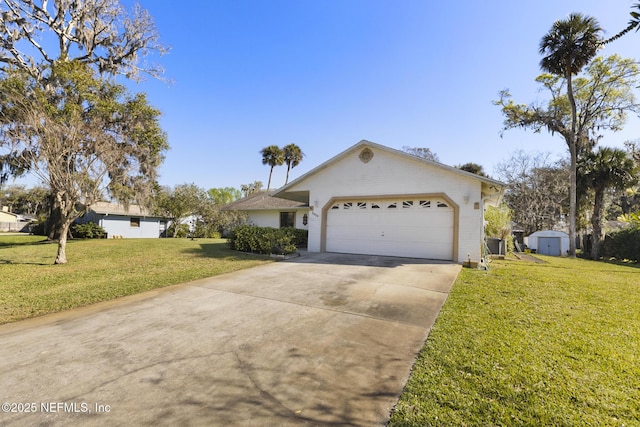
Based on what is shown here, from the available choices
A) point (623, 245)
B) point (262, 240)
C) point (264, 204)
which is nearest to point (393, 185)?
point (262, 240)

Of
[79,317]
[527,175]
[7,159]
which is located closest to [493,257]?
[79,317]


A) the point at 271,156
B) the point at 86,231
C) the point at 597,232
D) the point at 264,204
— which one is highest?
the point at 271,156

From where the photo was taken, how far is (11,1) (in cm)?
1603

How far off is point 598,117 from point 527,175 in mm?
9949

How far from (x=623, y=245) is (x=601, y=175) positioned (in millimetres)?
4798

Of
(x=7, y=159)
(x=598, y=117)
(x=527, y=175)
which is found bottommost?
(x=7, y=159)

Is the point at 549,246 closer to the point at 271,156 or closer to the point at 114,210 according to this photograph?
the point at 271,156

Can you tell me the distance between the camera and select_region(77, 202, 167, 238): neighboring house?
26797mm

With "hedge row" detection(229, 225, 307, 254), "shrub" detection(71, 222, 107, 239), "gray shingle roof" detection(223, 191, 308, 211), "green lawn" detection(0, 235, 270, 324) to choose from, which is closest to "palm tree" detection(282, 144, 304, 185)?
"gray shingle roof" detection(223, 191, 308, 211)

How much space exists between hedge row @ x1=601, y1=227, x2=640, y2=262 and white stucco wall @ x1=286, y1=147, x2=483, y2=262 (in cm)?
1410

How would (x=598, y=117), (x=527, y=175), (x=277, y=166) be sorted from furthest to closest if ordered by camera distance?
(x=277, y=166), (x=527, y=175), (x=598, y=117)

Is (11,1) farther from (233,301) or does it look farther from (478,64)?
(478,64)

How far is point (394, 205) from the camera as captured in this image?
11.8 meters

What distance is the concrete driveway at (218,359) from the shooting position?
240cm
